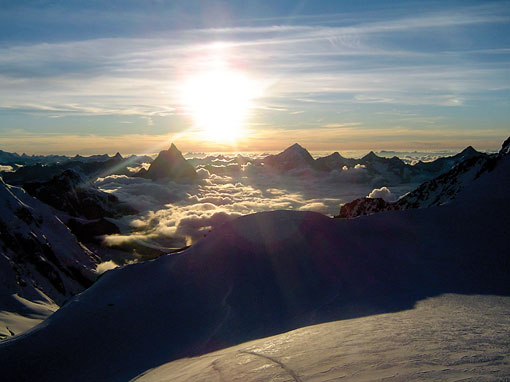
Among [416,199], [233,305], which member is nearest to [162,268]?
[233,305]

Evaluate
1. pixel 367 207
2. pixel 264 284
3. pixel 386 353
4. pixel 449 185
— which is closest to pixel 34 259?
pixel 264 284

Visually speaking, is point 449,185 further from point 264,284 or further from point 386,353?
point 386,353

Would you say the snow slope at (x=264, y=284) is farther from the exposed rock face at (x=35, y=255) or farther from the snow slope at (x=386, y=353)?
the exposed rock face at (x=35, y=255)

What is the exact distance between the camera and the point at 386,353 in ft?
44.3

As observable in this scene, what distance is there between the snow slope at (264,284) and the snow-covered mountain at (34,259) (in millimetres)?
51447

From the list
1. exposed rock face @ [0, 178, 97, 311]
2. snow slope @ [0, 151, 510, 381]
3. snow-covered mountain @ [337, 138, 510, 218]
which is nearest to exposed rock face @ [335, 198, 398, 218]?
snow-covered mountain @ [337, 138, 510, 218]

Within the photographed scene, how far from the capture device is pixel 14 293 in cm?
8144

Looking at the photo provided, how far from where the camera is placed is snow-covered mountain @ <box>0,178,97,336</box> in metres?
86.1

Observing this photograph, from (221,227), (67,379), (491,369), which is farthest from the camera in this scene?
(221,227)

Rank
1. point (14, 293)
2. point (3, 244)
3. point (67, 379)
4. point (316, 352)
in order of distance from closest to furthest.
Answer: point (316, 352) < point (67, 379) < point (14, 293) < point (3, 244)

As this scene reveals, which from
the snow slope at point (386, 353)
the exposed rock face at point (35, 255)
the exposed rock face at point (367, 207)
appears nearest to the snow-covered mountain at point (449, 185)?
the exposed rock face at point (367, 207)

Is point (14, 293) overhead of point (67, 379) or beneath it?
beneath

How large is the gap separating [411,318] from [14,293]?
295 feet

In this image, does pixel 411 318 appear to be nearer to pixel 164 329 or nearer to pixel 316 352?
pixel 316 352
